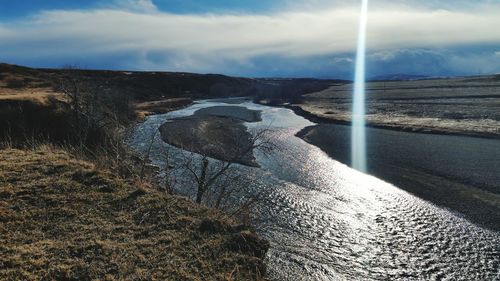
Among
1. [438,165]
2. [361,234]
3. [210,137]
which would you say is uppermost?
[210,137]

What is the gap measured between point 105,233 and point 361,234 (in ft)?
46.3

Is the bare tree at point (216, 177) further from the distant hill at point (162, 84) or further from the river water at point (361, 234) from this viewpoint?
the distant hill at point (162, 84)

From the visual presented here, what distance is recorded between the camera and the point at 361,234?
70.4 feet

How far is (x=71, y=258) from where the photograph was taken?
1118 cm

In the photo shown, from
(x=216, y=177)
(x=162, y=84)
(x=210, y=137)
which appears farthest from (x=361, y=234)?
(x=162, y=84)

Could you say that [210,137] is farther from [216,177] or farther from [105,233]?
[105,233]

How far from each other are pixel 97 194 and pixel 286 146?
106 ft

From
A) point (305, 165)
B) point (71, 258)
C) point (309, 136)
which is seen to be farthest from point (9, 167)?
point (309, 136)

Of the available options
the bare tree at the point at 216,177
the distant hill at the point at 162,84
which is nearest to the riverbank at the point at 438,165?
the bare tree at the point at 216,177

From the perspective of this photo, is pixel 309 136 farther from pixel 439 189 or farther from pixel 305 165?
pixel 439 189

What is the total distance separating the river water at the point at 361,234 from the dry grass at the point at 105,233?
3458 mm

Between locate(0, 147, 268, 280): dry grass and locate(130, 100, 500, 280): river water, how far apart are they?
3.46 meters

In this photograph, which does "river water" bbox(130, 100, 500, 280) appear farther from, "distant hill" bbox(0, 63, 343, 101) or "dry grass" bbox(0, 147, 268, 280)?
"distant hill" bbox(0, 63, 343, 101)

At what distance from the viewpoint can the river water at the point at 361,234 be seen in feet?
56.7
